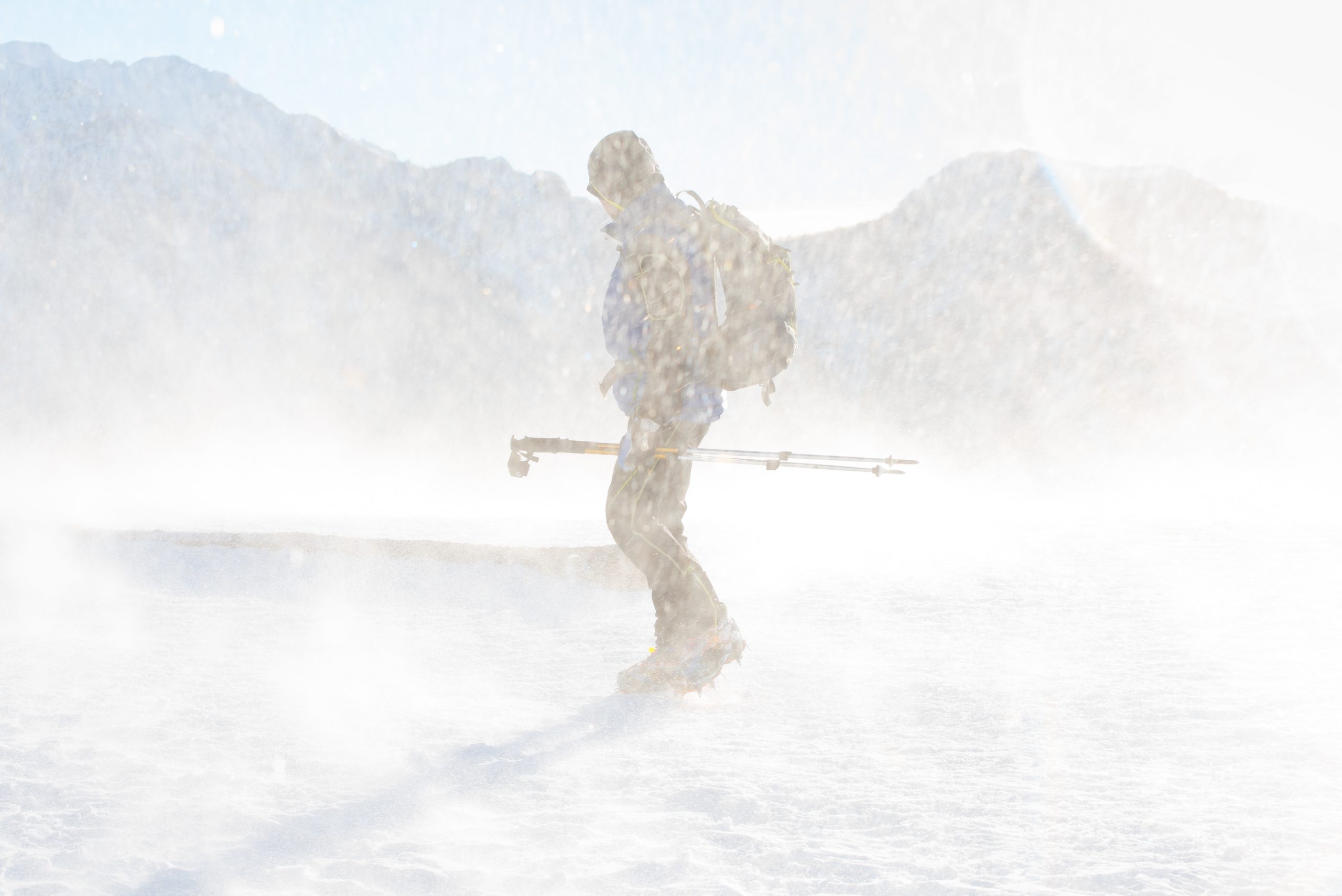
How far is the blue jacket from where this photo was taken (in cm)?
325

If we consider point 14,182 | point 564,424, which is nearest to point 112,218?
point 14,182

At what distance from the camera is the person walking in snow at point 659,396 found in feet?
10.9

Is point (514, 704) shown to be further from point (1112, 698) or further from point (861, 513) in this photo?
point (861, 513)

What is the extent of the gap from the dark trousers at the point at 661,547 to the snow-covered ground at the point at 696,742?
29 cm

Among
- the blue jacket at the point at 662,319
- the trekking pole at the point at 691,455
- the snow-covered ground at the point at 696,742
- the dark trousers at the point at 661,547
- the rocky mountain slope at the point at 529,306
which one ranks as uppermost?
the rocky mountain slope at the point at 529,306

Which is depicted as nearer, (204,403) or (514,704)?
(514,704)

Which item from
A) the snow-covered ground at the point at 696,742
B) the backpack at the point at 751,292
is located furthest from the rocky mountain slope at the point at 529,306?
the backpack at the point at 751,292

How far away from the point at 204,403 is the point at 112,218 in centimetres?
896

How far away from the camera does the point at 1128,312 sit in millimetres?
32156

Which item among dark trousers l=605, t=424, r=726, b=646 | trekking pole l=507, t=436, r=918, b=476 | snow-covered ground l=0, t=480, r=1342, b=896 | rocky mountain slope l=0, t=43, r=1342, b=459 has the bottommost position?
snow-covered ground l=0, t=480, r=1342, b=896

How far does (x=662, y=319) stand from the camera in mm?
3258

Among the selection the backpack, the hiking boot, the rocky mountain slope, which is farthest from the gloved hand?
the rocky mountain slope

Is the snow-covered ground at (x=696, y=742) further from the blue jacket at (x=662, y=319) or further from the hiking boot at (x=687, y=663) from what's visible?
the blue jacket at (x=662, y=319)

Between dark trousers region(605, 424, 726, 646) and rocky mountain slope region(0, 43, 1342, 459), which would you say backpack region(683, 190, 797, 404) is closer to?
dark trousers region(605, 424, 726, 646)
